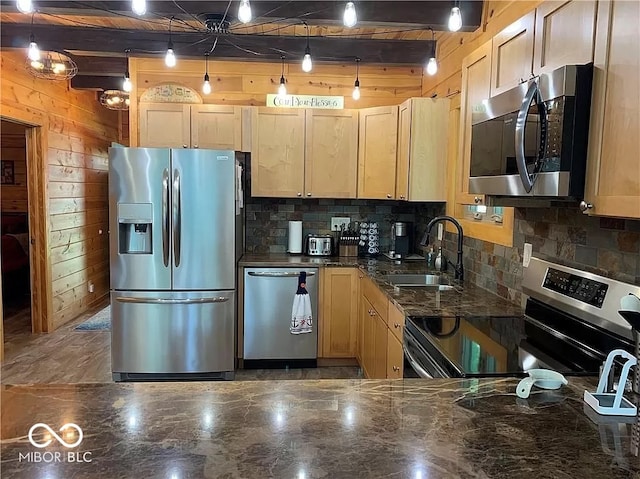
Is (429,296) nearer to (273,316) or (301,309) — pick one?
(301,309)

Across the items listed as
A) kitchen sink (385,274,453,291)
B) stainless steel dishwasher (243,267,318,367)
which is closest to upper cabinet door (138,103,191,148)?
stainless steel dishwasher (243,267,318,367)

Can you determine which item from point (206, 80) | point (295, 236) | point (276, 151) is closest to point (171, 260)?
point (295, 236)

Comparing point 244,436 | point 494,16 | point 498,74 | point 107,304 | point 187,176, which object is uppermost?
point 494,16

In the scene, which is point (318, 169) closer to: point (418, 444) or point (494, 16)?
point (494, 16)

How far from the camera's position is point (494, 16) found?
298cm

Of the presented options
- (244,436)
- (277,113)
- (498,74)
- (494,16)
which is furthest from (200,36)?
(244,436)

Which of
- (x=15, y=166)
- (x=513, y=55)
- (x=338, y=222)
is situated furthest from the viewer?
(x=15, y=166)

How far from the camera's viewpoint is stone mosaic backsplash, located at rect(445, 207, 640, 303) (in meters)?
1.76

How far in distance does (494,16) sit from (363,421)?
274 centimetres

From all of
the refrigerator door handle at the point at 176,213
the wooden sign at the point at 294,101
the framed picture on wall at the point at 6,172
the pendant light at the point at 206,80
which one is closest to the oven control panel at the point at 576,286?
the refrigerator door handle at the point at 176,213

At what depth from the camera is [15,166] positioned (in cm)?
638

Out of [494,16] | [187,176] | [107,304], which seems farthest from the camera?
[107,304]

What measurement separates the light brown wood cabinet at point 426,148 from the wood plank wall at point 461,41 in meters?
0.21

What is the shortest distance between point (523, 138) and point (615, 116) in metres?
0.34
